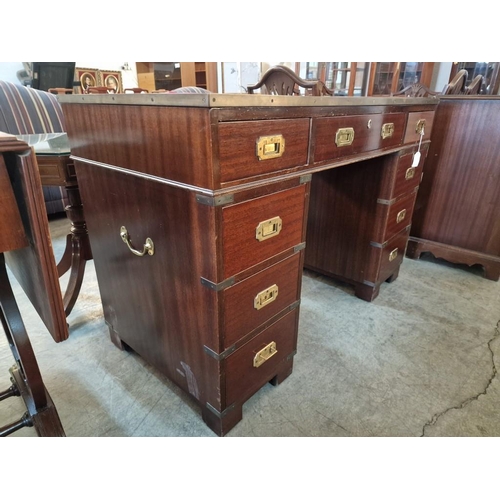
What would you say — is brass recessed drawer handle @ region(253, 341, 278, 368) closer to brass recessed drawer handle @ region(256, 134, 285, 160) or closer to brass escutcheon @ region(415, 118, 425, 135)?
brass recessed drawer handle @ region(256, 134, 285, 160)

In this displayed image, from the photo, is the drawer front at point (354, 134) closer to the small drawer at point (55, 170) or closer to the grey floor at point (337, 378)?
the grey floor at point (337, 378)

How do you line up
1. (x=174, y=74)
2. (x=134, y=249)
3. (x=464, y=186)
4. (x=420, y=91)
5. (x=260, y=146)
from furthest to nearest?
(x=174, y=74)
(x=420, y=91)
(x=464, y=186)
(x=134, y=249)
(x=260, y=146)

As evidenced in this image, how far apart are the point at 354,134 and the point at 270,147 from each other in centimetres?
43

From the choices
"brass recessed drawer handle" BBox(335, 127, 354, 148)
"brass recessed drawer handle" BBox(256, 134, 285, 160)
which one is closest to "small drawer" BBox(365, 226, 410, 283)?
"brass recessed drawer handle" BBox(335, 127, 354, 148)

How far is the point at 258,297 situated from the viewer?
923 millimetres

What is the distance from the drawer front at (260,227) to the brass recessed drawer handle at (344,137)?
201mm

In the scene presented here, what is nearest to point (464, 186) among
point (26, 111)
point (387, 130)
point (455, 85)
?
point (455, 85)

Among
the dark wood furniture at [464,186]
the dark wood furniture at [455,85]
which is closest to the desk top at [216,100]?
the dark wood furniture at [464,186]

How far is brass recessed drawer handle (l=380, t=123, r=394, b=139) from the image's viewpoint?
1.25 m

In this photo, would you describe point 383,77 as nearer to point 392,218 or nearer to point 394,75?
point 394,75

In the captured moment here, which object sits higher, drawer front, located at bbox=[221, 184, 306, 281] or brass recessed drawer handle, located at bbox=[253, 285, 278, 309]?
A: drawer front, located at bbox=[221, 184, 306, 281]

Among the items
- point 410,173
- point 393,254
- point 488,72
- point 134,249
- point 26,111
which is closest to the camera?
point 134,249

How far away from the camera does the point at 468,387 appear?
3.97 feet

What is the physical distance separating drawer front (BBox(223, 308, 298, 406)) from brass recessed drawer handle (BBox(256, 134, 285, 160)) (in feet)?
1.64
